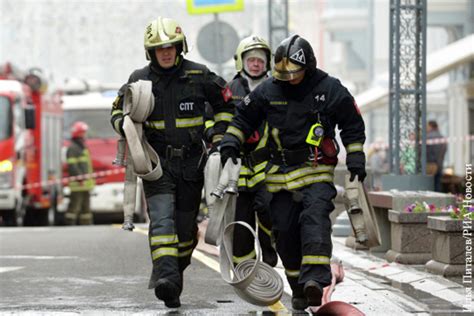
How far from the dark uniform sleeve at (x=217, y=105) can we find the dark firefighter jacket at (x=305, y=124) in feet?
1.63

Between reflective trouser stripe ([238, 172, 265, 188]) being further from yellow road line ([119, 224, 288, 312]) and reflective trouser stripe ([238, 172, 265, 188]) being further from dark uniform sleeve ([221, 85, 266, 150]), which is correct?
yellow road line ([119, 224, 288, 312])

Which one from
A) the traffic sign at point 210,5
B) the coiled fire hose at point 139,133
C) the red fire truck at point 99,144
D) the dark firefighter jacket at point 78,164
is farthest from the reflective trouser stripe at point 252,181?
the red fire truck at point 99,144

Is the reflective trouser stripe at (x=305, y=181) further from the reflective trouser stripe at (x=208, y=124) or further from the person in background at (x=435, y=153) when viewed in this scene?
the person in background at (x=435, y=153)

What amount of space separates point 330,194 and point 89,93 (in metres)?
24.0

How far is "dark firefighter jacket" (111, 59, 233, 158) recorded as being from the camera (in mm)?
9625

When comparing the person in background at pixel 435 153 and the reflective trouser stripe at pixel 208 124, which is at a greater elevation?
the reflective trouser stripe at pixel 208 124

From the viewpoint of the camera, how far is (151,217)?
9.51m

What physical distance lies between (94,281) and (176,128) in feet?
7.40

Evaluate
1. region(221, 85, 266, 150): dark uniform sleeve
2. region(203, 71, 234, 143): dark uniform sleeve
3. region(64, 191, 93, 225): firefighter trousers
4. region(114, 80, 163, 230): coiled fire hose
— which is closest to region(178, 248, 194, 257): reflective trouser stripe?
region(114, 80, 163, 230): coiled fire hose

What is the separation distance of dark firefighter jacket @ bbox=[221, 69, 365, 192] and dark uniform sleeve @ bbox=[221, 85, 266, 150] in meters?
0.01

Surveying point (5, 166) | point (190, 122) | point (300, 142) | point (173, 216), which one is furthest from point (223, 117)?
point (5, 166)

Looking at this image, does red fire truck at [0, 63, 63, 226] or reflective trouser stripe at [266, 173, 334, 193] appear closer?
reflective trouser stripe at [266, 173, 334, 193]

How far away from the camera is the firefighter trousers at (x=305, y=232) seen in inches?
349

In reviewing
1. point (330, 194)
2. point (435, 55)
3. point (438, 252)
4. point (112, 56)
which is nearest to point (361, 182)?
point (330, 194)
